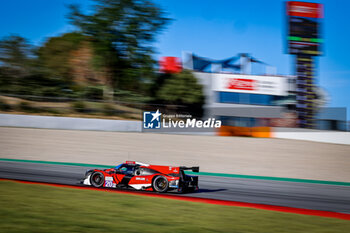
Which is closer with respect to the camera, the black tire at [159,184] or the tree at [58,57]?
the black tire at [159,184]

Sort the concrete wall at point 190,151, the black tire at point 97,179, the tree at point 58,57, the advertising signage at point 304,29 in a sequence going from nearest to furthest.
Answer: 1. the black tire at point 97,179
2. the concrete wall at point 190,151
3. the advertising signage at point 304,29
4. the tree at point 58,57

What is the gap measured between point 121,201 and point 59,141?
522 inches

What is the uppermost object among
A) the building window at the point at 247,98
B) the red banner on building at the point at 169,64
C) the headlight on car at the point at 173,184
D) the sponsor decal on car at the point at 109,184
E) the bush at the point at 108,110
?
the red banner on building at the point at 169,64

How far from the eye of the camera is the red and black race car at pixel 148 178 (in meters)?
9.95

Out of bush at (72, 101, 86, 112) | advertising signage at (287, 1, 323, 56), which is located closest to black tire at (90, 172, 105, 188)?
→ bush at (72, 101, 86, 112)

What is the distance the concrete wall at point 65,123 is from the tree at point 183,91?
10450 millimetres

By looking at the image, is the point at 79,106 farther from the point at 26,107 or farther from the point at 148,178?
the point at 148,178

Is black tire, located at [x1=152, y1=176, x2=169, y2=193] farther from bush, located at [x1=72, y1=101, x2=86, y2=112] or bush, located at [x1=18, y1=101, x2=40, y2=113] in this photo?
bush, located at [x1=18, y1=101, x2=40, y2=113]

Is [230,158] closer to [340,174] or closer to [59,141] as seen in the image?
[340,174]

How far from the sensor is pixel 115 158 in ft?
63.2

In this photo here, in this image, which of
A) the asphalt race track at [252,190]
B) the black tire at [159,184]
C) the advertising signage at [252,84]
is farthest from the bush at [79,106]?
the black tire at [159,184]

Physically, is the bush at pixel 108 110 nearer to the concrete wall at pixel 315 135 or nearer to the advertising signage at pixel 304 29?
the concrete wall at pixel 315 135

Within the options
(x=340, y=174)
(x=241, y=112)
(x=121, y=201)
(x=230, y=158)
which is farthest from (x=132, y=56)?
(x=121, y=201)

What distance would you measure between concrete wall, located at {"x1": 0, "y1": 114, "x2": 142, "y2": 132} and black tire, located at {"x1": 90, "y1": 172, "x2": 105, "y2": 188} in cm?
1141
